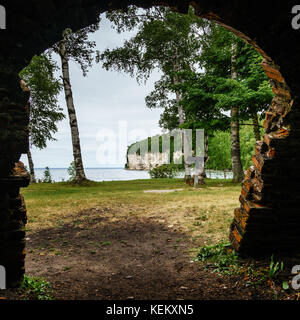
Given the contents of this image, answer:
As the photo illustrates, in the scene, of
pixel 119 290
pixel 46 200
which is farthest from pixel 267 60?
pixel 46 200

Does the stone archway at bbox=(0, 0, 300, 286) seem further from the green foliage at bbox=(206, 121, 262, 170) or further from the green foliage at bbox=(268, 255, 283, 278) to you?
the green foliage at bbox=(206, 121, 262, 170)

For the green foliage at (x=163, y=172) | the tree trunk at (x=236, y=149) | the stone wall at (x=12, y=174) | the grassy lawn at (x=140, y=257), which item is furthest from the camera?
the green foliage at (x=163, y=172)

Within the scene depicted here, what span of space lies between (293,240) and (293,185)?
2.90 ft

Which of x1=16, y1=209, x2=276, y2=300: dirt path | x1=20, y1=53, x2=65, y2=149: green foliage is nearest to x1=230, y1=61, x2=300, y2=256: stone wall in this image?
x1=16, y1=209, x2=276, y2=300: dirt path

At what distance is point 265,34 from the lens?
9.68 feet

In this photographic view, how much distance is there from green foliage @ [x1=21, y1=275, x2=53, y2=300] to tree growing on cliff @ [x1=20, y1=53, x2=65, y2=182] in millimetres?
17575

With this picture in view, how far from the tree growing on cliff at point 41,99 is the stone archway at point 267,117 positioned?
1728 cm

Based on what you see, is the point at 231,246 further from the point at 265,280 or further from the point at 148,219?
the point at 148,219

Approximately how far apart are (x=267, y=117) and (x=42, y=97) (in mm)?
19661

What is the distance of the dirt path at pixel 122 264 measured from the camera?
2973 mm

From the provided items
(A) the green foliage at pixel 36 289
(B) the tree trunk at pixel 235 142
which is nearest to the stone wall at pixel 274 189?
(A) the green foliage at pixel 36 289

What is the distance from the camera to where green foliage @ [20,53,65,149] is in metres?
18.0

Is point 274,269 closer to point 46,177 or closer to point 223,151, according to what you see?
point 46,177

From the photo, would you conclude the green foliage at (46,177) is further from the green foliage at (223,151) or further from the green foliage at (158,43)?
the green foliage at (223,151)
